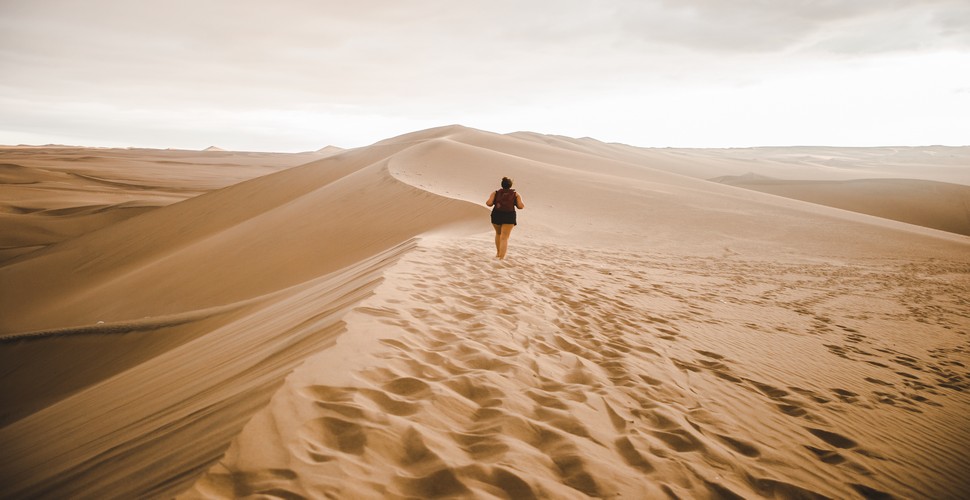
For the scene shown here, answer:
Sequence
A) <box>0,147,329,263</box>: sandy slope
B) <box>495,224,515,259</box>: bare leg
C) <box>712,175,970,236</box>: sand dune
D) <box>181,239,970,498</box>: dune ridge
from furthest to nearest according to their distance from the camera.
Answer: <box>712,175,970,236</box>: sand dune, <box>0,147,329,263</box>: sandy slope, <box>495,224,515,259</box>: bare leg, <box>181,239,970,498</box>: dune ridge

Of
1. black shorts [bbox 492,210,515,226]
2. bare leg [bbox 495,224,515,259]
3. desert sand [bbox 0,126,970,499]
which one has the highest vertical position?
black shorts [bbox 492,210,515,226]

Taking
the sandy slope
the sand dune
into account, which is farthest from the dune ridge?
the sand dune

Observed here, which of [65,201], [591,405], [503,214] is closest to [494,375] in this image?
[591,405]

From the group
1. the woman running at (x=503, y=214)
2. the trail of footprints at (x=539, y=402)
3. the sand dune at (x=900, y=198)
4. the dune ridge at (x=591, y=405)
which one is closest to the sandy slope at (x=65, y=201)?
the woman running at (x=503, y=214)

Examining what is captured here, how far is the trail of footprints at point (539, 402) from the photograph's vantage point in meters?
2.21

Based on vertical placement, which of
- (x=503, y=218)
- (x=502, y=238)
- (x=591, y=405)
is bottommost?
(x=591, y=405)

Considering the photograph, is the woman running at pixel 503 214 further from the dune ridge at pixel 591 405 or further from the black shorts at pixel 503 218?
the dune ridge at pixel 591 405

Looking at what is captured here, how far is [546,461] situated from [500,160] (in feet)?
71.7

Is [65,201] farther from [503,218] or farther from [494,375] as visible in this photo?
[494,375]

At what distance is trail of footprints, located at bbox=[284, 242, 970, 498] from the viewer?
2.21m

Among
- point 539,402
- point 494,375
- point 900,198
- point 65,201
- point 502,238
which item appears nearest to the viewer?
point 539,402

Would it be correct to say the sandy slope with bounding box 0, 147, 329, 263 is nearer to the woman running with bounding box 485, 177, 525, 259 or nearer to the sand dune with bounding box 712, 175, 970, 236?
the woman running with bounding box 485, 177, 525, 259

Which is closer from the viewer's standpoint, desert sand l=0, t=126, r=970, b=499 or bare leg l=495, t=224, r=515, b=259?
desert sand l=0, t=126, r=970, b=499

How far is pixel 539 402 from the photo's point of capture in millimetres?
2984
